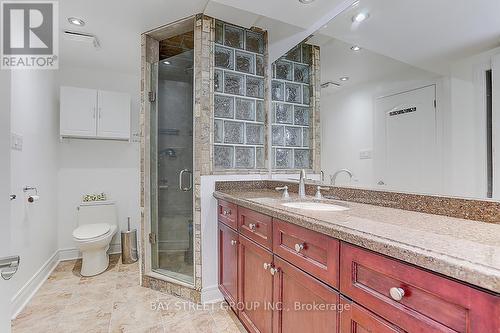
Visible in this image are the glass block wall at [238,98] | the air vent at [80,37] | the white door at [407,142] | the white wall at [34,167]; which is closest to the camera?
the white door at [407,142]

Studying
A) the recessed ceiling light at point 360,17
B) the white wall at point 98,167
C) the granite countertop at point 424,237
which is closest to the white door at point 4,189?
the granite countertop at point 424,237

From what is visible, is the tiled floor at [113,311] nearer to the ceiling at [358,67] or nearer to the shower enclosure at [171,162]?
the shower enclosure at [171,162]

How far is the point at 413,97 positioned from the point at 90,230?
2967mm

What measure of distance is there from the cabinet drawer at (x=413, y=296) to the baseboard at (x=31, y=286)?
2395mm

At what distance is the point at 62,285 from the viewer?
245 cm

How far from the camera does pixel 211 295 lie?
7.04 ft

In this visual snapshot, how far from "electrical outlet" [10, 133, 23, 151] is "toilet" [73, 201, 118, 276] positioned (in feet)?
3.11

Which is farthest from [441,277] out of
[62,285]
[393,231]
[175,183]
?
[62,285]

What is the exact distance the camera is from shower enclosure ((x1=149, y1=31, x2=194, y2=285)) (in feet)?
7.95

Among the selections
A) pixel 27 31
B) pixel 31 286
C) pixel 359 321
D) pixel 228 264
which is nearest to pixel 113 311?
pixel 31 286

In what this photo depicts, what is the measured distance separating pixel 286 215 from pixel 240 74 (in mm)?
1521

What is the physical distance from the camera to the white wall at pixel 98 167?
3.11 m

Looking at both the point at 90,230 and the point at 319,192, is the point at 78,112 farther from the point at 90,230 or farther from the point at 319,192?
the point at 319,192

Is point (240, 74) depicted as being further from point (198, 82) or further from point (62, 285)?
point (62, 285)
